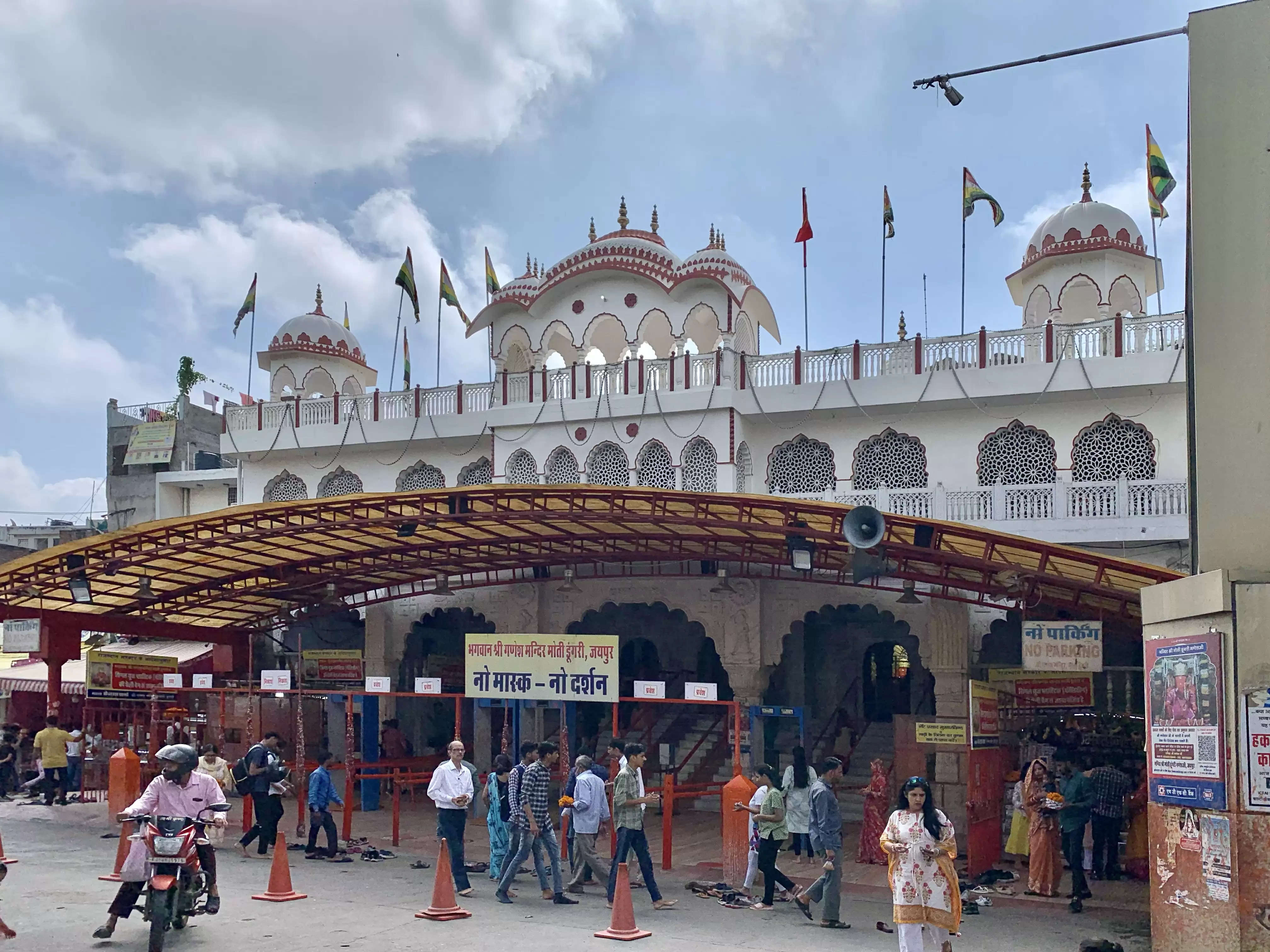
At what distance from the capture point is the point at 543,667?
1341 cm

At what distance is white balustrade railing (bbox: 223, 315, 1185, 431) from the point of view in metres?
18.1

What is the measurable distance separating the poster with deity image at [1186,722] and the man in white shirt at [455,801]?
18.8 ft

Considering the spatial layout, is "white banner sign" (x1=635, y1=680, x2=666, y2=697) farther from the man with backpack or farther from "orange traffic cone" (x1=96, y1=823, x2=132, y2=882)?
"orange traffic cone" (x1=96, y1=823, x2=132, y2=882)

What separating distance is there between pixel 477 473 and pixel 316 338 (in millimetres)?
6511

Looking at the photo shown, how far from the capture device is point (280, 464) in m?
24.9

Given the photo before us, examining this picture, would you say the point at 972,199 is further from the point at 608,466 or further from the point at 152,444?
the point at 152,444

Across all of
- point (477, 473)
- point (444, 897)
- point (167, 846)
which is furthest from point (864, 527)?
point (477, 473)

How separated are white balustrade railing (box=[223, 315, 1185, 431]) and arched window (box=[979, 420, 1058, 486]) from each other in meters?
1.10

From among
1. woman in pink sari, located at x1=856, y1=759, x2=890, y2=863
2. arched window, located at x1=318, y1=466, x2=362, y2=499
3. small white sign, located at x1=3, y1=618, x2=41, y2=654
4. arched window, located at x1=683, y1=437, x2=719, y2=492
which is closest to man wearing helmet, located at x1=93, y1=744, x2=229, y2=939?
woman in pink sari, located at x1=856, y1=759, x2=890, y2=863

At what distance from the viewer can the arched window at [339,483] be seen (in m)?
24.2

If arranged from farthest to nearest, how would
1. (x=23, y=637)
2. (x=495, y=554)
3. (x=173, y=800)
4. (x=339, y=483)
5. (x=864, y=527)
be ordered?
1. (x=339, y=483)
2. (x=495, y=554)
3. (x=23, y=637)
4. (x=864, y=527)
5. (x=173, y=800)

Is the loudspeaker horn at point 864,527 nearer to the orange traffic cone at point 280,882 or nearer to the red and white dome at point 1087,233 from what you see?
the orange traffic cone at point 280,882

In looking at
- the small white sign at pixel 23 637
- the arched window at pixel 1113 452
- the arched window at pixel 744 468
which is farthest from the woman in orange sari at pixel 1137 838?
the small white sign at pixel 23 637

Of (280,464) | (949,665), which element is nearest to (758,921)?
(949,665)
